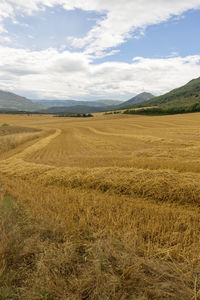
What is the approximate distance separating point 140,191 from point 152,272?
325 centimetres

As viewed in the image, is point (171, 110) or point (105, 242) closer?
point (105, 242)

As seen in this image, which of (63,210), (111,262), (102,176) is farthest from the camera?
(102,176)

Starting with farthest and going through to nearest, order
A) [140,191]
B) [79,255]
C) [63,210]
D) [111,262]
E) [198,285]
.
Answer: [140,191], [63,210], [79,255], [111,262], [198,285]

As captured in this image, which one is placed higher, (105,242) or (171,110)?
(171,110)

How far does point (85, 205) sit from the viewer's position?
15.1ft

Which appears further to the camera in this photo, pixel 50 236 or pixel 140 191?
pixel 140 191

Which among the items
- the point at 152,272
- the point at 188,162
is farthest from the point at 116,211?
the point at 188,162

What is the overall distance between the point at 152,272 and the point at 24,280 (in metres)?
1.84

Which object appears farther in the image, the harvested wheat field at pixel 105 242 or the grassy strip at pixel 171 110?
the grassy strip at pixel 171 110

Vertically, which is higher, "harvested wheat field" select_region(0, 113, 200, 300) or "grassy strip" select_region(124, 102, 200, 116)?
"grassy strip" select_region(124, 102, 200, 116)

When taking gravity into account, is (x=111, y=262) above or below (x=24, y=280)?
above

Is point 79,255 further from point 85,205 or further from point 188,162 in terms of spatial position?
point 188,162

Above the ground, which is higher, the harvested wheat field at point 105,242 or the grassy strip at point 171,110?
the grassy strip at point 171,110

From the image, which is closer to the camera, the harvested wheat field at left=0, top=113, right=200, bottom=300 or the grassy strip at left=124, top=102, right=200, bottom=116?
the harvested wheat field at left=0, top=113, right=200, bottom=300
